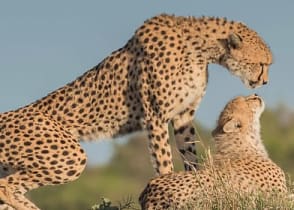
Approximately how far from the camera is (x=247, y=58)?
8.18 m

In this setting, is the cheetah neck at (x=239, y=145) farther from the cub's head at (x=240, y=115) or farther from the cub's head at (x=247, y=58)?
the cub's head at (x=247, y=58)

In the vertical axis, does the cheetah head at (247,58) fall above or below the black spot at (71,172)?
above

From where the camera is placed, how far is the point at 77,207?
3228cm

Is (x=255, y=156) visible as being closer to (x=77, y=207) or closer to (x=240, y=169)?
(x=240, y=169)

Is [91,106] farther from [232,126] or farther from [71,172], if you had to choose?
[232,126]

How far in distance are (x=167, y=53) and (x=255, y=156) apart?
3.21 feet

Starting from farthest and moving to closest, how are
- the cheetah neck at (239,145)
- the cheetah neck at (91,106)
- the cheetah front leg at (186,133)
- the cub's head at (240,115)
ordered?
the cheetah front leg at (186,133) → the cub's head at (240,115) → the cheetah neck at (91,106) → the cheetah neck at (239,145)

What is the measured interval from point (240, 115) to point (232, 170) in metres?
1.09

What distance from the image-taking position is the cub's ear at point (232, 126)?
805 cm

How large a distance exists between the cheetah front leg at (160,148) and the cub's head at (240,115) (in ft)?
1.46

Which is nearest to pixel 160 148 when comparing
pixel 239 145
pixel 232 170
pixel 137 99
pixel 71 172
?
pixel 137 99

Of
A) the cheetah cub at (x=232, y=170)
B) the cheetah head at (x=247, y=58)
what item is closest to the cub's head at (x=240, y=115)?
the cheetah cub at (x=232, y=170)

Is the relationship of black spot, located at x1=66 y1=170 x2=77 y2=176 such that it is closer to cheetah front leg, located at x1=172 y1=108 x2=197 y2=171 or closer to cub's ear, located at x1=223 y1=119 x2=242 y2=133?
cheetah front leg, located at x1=172 y1=108 x2=197 y2=171

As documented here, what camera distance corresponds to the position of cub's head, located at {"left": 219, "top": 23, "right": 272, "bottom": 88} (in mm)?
8164
